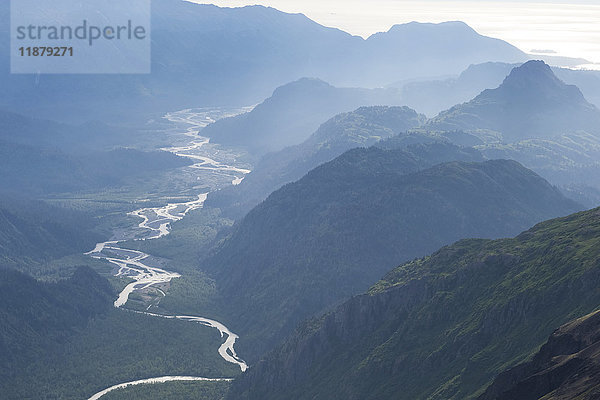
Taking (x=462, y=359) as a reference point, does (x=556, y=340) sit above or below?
above

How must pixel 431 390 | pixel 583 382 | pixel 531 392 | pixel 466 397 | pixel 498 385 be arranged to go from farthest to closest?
pixel 431 390 < pixel 466 397 < pixel 498 385 < pixel 531 392 < pixel 583 382

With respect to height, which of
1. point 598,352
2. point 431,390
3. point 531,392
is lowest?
point 431,390

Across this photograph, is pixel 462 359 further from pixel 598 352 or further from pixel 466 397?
pixel 598 352

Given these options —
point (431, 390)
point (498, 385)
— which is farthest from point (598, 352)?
point (431, 390)

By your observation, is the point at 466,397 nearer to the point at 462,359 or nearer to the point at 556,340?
the point at 462,359

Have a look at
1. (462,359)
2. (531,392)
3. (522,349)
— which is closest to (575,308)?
(522,349)

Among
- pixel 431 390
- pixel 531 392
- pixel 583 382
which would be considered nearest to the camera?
pixel 583 382

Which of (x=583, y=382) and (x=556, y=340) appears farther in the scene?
(x=556, y=340)
